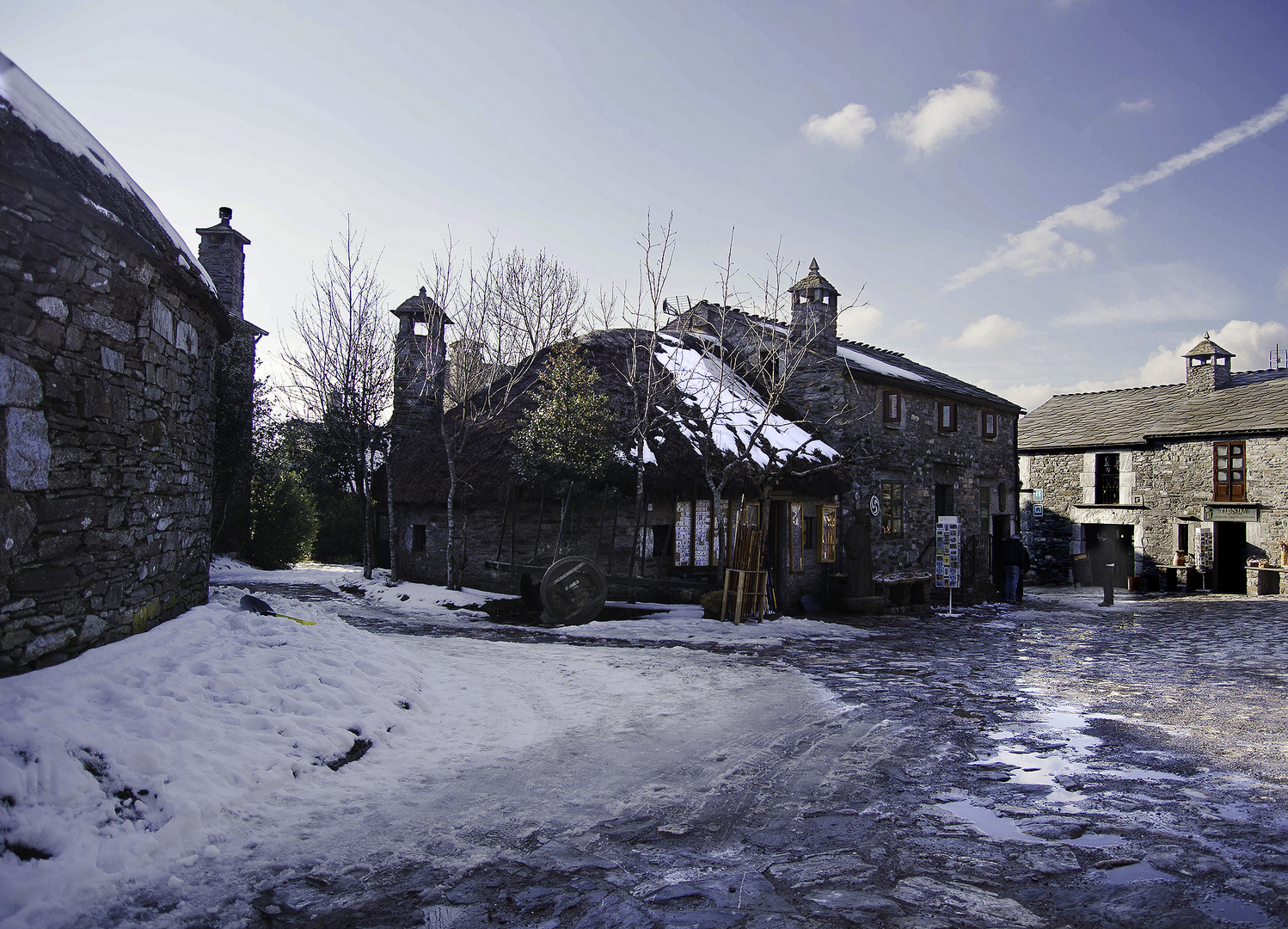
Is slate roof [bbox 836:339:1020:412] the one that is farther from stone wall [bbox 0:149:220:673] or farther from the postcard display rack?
stone wall [bbox 0:149:220:673]

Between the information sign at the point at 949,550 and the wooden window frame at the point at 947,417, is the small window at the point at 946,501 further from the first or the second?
the information sign at the point at 949,550

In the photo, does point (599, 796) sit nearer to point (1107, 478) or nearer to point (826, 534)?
point (826, 534)

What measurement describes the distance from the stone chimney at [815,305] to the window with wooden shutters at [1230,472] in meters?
13.9

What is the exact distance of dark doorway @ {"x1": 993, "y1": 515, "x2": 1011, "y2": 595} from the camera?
2019cm

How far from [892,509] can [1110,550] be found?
12009mm

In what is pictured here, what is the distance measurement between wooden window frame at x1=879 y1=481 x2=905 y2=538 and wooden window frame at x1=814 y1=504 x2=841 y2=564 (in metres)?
2.02

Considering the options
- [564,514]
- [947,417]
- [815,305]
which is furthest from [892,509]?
[564,514]

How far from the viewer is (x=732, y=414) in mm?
15125

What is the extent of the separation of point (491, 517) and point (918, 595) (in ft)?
31.7

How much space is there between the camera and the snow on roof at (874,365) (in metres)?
17.3

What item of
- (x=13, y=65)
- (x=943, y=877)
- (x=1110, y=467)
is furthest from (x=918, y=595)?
(x=13, y=65)

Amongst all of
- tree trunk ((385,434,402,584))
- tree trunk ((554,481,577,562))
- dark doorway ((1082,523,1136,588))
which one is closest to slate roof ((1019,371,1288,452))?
dark doorway ((1082,523,1136,588))

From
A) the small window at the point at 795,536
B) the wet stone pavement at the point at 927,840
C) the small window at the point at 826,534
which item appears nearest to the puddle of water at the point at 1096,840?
the wet stone pavement at the point at 927,840

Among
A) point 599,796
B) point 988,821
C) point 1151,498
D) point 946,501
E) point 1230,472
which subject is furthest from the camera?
point 1151,498
